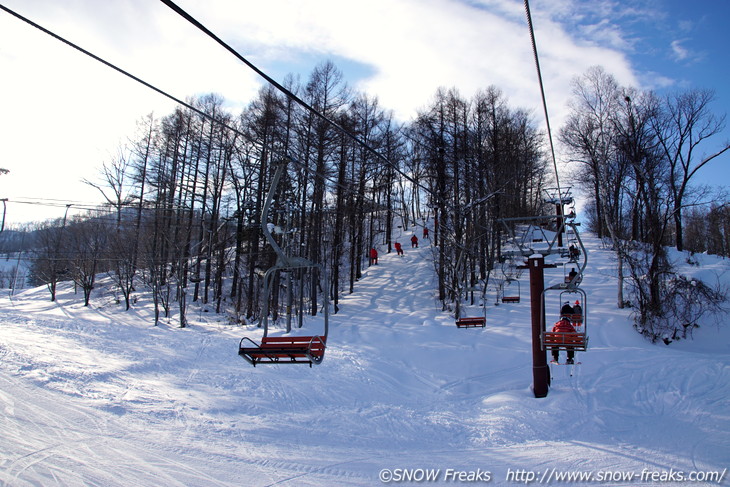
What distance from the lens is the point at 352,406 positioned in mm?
12609

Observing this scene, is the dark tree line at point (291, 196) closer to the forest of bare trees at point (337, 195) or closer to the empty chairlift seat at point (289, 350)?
the forest of bare trees at point (337, 195)

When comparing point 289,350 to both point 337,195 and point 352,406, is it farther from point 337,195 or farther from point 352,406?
point 337,195

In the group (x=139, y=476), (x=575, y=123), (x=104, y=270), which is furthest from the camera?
(x=104, y=270)

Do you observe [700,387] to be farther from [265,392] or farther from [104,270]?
[104,270]

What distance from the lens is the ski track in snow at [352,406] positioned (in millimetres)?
8984

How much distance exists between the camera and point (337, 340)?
61.2 feet

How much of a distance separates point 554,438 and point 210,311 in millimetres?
20651

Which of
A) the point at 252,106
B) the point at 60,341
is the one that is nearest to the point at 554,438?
the point at 60,341

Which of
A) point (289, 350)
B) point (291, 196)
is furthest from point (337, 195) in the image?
point (289, 350)

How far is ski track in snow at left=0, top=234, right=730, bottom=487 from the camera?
354 inches

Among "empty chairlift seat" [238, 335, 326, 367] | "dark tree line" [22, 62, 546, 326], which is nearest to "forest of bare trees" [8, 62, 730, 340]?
"dark tree line" [22, 62, 546, 326]

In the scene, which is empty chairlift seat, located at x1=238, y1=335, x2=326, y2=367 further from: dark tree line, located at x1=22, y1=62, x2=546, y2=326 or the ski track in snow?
dark tree line, located at x1=22, y1=62, x2=546, y2=326

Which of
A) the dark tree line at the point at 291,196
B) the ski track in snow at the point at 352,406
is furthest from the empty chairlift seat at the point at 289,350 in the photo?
the dark tree line at the point at 291,196

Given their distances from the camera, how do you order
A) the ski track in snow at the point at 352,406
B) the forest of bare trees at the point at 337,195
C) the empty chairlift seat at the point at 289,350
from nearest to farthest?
the empty chairlift seat at the point at 289,350 < the ski track in snow at the point at 352,406 < the forest of bare trees at the point at 337,195
